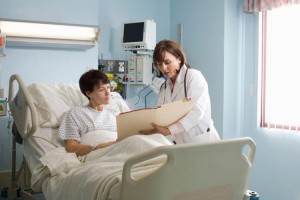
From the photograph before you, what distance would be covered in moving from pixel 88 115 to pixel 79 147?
0.27 meters

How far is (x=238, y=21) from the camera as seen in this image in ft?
13.8

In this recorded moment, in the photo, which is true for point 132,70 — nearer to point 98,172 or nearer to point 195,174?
point 98,172

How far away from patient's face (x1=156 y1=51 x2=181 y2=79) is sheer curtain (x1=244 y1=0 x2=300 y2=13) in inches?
65.9

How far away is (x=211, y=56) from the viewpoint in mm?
4289

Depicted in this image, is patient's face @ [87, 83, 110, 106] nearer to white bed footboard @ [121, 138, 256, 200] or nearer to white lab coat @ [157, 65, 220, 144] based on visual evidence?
white lab coat @ [157, 65, 220, 144]

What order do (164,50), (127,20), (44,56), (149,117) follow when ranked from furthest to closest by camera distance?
(127,20) → (44,56) → (164,50) → (149,117)

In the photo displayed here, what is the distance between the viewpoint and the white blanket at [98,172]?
5.67 feet

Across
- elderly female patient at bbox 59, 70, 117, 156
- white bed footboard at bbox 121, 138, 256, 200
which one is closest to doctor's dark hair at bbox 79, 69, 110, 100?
elderly female patient at bbox 59, 70, 117, 156

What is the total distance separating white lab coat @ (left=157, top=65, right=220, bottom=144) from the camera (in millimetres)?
2411

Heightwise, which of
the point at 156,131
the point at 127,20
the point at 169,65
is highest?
the point at 127,20

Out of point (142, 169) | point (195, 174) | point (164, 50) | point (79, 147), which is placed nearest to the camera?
point (195, 174)

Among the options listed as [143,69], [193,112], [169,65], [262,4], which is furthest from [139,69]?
[193,112]

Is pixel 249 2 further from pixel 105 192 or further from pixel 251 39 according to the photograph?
pixel 105 192

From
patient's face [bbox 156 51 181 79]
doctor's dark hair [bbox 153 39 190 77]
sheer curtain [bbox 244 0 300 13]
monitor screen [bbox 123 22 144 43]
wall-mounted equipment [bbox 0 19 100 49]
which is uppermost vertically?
sheer curtain [bbox 244 0 300 13]
